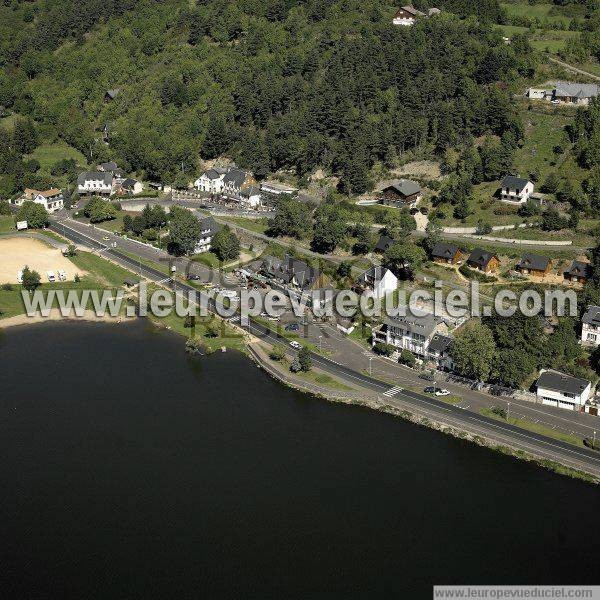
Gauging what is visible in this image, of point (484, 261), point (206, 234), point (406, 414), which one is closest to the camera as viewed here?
point (406, 414)

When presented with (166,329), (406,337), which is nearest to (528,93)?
(406,337)

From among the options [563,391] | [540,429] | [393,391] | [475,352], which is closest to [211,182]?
[393,391]

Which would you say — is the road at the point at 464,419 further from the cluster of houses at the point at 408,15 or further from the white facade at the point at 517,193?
the cluster of houses at the point at 408,15

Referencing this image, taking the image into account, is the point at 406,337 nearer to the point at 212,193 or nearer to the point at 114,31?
the point at 212,193

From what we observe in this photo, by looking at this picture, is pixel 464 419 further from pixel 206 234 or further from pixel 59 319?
pixel 206 234

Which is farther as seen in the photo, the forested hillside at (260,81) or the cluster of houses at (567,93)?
the forested hillside at (260,81)

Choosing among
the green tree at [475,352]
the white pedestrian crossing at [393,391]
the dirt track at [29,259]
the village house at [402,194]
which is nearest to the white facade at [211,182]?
the dirt track at [29,259]

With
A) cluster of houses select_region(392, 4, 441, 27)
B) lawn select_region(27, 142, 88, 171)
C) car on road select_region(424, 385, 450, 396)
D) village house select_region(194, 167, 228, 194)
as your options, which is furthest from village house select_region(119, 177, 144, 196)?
car on road select_region(424, 385, 450, 396)
